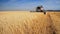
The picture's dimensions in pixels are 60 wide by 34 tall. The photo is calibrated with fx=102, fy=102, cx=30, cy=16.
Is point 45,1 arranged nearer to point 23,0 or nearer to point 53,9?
point 53,9

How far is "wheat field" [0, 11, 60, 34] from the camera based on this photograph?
635mm

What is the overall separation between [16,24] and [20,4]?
1.16ft

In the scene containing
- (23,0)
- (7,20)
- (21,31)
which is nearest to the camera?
(21,31)

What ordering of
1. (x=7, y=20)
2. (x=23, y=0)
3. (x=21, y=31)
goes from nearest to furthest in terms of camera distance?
1. (x=21, y=31)
2. (x=7, y=20)
3. (x=23, y=0)

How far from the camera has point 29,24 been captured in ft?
2.27

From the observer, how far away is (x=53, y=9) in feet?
3.32

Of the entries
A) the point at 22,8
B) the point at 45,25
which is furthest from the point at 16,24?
the point at 22,8

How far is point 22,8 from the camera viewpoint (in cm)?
101

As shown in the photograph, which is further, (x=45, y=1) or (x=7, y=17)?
(x=45, y=1)

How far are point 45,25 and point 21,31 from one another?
17 centimetres

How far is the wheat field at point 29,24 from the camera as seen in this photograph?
635mm

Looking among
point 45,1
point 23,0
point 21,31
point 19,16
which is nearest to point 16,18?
point 19,16

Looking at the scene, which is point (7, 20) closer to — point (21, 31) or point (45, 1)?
point (21, 31)

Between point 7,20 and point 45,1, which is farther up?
point 45,1
